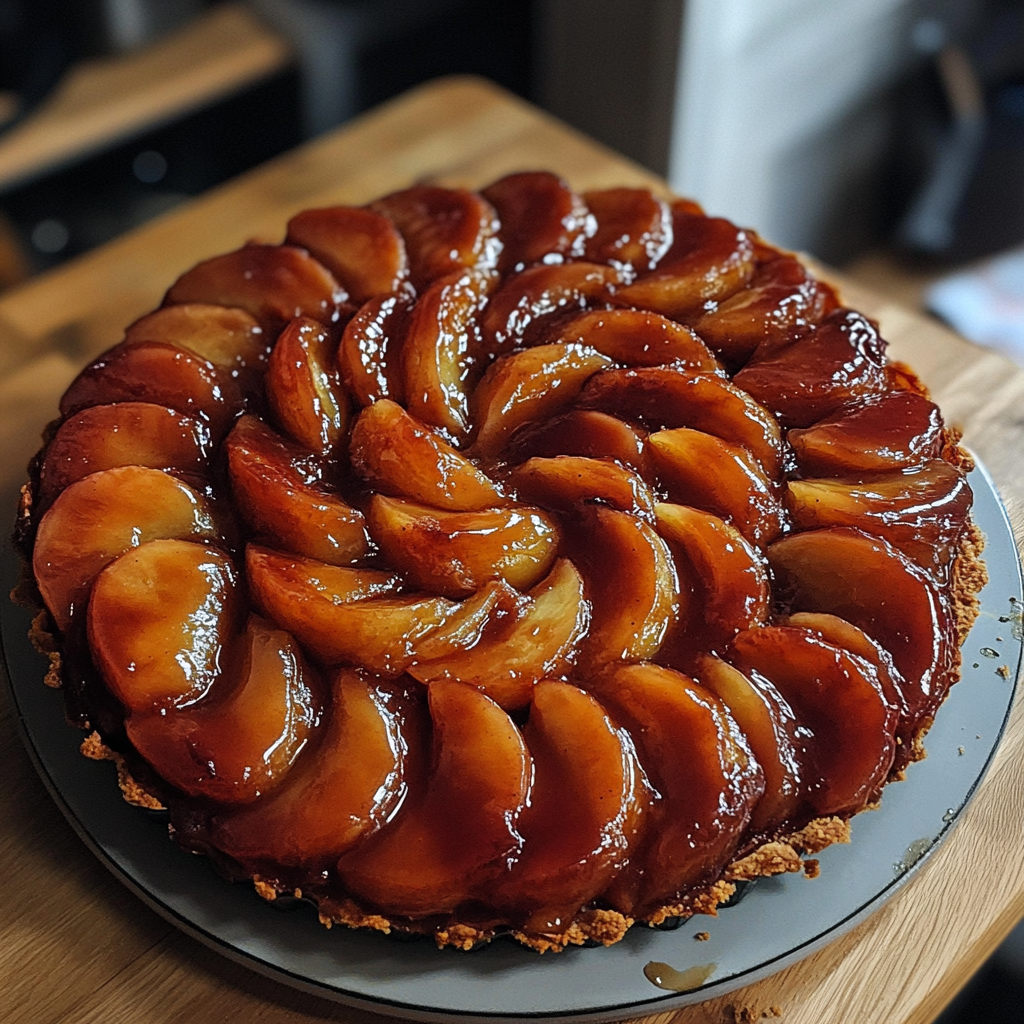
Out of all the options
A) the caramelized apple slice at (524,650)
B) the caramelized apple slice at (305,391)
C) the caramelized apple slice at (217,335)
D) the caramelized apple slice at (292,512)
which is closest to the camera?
the caramelized apple slice at (524,650)

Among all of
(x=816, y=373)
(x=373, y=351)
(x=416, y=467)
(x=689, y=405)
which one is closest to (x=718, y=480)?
(x=689, y=405)

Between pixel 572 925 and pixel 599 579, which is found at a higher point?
pixel 599 579

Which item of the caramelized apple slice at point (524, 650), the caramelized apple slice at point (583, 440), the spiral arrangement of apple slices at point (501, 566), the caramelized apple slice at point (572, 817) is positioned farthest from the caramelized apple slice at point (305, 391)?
the caramelized apple slice at point (572, 817)

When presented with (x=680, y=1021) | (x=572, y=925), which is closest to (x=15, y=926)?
(x=572, y=925)

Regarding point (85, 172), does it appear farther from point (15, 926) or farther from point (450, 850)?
point (450, 850)

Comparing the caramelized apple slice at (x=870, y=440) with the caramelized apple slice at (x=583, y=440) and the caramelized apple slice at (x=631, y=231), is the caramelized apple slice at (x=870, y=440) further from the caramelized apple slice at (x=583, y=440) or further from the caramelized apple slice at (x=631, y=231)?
the caramelized apple slice at (x=631, y=231)

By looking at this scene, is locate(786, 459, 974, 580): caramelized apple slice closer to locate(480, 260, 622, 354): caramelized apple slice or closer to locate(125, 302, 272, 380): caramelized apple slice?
locate(480, 260, 622, 354): caramelized apple slice

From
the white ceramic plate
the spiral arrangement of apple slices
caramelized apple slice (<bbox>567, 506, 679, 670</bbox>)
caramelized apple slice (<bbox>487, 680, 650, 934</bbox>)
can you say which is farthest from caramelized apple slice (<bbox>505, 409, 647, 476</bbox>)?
the white ceramic plate
